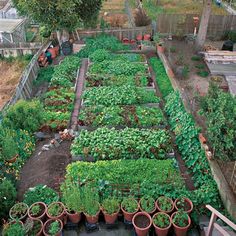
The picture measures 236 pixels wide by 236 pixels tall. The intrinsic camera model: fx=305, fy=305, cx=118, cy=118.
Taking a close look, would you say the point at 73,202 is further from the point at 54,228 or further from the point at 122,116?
the point at 122,116

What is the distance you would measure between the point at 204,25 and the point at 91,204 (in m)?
11.9

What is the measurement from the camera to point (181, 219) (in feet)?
24.6

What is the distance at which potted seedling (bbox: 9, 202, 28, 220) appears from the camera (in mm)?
7719

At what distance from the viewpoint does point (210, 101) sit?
8781mm

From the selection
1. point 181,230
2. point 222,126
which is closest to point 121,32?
point 222,126

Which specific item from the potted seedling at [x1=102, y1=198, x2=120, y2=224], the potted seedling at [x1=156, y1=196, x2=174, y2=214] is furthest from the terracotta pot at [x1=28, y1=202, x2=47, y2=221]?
the potted seedling at [x1=156, y1=196, x2=174, y2=214]

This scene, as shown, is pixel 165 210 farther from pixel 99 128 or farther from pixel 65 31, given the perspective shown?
pixel 65 31

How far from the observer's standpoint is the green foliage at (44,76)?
14727mm

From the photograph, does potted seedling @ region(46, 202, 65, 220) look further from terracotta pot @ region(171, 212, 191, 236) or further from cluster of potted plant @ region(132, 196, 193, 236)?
terracotta pot @ region(171, 212, 191, 236)

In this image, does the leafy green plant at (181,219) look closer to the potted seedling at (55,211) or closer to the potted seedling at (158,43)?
the potted seedling at (55,211)

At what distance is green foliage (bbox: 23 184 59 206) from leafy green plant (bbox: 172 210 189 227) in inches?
124

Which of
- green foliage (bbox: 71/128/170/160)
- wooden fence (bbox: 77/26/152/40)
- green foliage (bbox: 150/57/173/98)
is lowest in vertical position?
green foliage (bbox: 71/128/170/160)

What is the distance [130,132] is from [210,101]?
277cm

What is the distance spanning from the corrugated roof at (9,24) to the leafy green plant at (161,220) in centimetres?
1576
